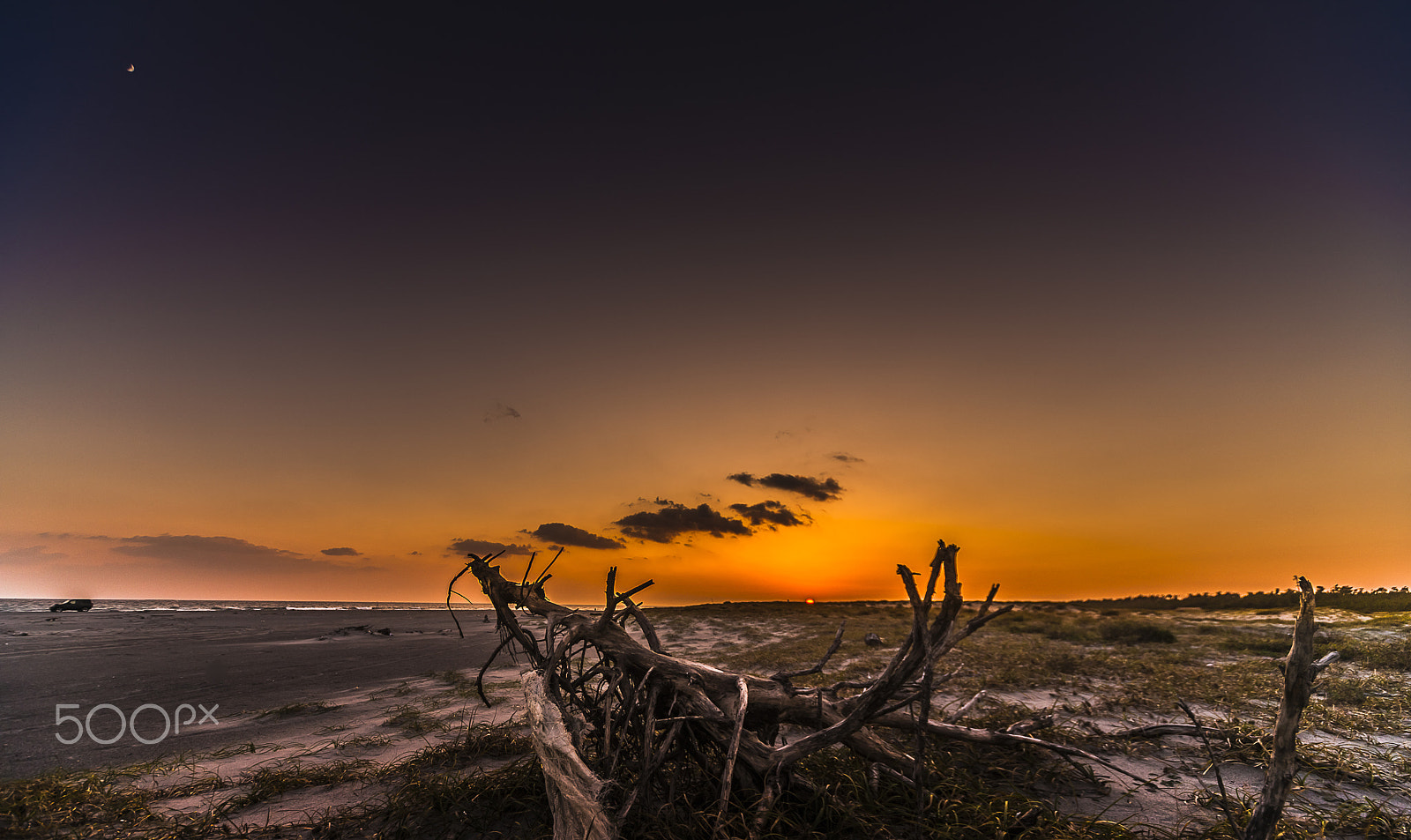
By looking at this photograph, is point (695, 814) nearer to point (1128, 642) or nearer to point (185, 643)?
point (1128, 642)

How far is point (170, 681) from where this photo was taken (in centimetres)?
1316

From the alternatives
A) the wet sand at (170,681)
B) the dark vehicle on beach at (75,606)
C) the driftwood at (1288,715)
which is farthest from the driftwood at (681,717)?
the dark vehicle on beach at (75,606)

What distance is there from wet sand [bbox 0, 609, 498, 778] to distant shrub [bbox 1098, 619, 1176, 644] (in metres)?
19.9

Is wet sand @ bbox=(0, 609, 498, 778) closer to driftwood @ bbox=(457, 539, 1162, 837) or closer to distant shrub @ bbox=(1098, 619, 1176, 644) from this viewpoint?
driftwood @ bbox=(457, 539, 1162, 837)

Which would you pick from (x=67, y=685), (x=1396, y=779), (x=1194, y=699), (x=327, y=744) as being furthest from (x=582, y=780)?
(x=67, y=685)

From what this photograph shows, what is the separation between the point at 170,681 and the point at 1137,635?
27.0 metres

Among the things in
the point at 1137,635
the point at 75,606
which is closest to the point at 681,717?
the point at 1137,635

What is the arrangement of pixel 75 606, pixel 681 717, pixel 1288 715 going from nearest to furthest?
pixel 1288 715 < pixel 681 717 < pixel 75 606

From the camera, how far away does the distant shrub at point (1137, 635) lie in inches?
669

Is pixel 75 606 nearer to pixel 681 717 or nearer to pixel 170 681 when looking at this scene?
pixel 170 681

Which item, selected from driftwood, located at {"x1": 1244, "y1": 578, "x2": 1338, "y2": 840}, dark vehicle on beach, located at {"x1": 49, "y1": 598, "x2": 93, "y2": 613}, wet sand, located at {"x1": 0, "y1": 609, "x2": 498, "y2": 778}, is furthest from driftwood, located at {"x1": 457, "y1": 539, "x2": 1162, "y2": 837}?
dark vehicle on beach, located at {"x1": 49, "y1": 598, "x2": 93, "y2": 613}

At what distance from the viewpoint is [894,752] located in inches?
180

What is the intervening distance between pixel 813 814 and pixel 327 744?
21.9 ft

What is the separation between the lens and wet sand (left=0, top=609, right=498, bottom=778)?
7.57 meters
